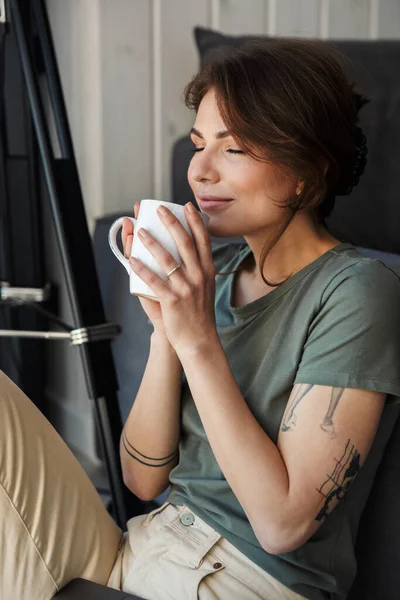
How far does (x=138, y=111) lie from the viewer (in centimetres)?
167

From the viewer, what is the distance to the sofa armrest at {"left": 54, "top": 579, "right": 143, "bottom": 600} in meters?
0.86

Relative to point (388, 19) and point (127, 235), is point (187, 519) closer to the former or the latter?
point (127, 235)

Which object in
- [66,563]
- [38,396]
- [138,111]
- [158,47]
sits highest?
[158,47]

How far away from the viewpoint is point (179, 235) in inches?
32.8

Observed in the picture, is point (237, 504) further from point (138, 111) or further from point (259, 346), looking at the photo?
point (138, 111)

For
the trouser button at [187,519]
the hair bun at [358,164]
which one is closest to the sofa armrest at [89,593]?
the trouser button at [187,519]

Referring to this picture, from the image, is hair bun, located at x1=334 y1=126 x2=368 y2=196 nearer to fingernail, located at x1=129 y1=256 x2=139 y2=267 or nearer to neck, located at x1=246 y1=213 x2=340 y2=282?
neck, located at x1=246 y1=213 x2=340 y2=282

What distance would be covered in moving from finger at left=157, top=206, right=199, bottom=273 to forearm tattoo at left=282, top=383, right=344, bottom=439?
183 mm

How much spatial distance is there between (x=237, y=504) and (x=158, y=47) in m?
1.08

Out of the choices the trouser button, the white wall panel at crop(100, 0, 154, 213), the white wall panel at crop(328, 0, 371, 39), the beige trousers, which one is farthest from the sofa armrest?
the white wall panel at crop(328, 0, 371, 39)

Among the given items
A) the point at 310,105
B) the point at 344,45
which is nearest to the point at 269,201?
the point at 310,105

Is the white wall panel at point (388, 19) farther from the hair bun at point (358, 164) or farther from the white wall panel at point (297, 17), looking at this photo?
the hair bun at point (358, 164)

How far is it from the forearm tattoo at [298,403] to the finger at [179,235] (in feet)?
0.60

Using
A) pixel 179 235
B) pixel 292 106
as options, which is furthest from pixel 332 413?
pixel 292 106
